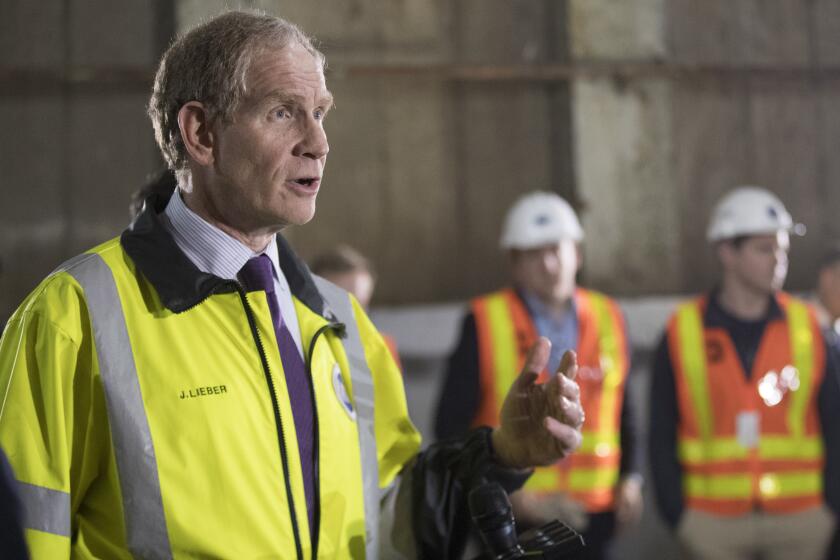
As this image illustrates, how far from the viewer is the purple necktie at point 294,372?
1.78 m

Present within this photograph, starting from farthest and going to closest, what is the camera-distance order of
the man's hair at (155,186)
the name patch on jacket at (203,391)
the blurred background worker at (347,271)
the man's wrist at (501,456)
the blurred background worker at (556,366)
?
the blurred background worker at (347,271) < the blurred background worker at (556,366) < the man's hair at (155,186) < the man's wrist at (501,456) < the name patch on jacket at (203,391)

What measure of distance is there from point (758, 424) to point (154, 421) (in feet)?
10.5

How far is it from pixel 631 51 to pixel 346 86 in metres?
1.52

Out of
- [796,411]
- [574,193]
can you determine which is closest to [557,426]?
[796,411]

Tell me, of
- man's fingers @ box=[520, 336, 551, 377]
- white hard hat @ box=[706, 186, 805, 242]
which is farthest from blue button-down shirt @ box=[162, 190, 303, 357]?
white hard hat @ box=[706, 186, 805, 242]

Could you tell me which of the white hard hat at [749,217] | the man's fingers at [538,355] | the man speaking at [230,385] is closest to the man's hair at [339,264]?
the white hard hat at [749,217]

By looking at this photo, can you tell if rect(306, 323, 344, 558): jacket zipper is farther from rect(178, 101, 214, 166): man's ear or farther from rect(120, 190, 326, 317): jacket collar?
rect(178, 101, 214, 166): man's ear

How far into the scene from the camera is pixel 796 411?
4.29m

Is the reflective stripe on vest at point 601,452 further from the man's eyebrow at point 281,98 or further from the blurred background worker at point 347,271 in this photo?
the man's eyebrow at point 281,98

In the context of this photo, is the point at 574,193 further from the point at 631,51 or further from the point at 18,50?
the point at 18,50

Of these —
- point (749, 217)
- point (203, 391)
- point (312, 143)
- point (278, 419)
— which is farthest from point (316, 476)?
point (749, 217)

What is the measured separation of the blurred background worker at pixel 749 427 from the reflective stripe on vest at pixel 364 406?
258cm

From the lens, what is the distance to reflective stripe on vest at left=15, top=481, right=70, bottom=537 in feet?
5.04

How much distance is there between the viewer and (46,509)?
5.08 ft
